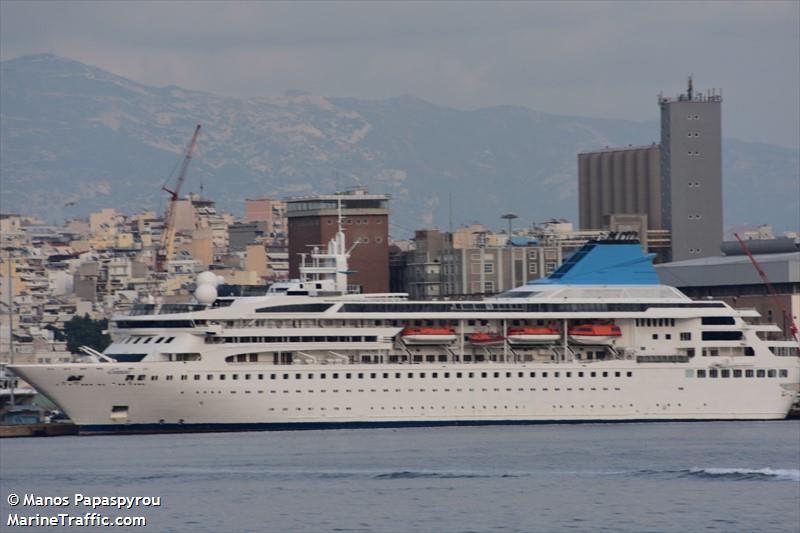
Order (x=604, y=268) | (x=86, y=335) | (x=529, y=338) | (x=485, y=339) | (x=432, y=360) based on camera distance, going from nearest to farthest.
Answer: (x=485, y=339)
(x=432, y=360)
(x=529, y=338)
(x=604, y=268)
(x=86, y=335)

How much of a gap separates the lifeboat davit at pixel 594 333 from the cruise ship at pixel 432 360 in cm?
5

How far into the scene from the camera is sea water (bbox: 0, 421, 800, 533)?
4000 centimetres

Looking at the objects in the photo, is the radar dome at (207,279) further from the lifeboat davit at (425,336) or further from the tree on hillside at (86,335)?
the tree on hillside at (86,335)

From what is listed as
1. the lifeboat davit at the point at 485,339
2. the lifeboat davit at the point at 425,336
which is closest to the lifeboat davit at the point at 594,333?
the lifeboat davit at the point at 485,339

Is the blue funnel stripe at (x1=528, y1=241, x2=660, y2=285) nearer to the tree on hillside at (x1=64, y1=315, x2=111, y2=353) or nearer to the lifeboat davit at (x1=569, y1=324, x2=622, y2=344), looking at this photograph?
the lifeboat davit at (x1=569, y1=324, x2=622, y2=344)

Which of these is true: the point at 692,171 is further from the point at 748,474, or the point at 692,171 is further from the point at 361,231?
the point at 748,474

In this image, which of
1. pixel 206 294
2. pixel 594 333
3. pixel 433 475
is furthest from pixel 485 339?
pixel 433 475

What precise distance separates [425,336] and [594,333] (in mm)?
6287

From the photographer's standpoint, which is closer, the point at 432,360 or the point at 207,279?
the point at 432,360

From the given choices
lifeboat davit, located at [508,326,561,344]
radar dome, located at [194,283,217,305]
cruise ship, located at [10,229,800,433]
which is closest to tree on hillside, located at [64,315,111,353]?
cruise ship, located at [10,229,800,433]

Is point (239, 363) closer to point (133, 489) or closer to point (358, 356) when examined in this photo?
point (358, 356)

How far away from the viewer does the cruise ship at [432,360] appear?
208 ft

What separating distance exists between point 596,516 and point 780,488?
6.41 m

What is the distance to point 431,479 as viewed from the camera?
46500mm
